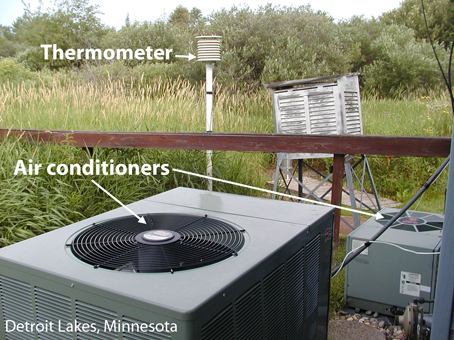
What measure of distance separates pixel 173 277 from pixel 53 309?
335 mm

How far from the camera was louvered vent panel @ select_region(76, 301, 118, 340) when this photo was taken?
0.96 meters

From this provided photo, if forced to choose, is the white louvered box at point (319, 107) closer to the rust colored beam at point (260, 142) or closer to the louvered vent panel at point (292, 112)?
the louvered vent panel at point (292, 112)

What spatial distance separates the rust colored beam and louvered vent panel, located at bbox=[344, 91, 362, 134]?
35.0 inches

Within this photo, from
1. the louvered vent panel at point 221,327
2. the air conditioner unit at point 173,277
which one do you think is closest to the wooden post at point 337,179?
the air conditioner unit at point 173,277

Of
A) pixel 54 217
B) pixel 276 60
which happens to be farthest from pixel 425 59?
pixel 54 217

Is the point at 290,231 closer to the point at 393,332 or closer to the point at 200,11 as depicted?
the point at 393,332

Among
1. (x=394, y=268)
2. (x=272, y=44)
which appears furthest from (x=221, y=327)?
(x=272, y=44)

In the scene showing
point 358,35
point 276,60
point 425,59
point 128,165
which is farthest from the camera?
point 358,35

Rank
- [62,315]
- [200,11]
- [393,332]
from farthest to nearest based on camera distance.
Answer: [200,11], [393,332], [62,315]

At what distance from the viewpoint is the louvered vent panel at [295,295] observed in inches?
51.4

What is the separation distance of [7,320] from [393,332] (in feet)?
6.50

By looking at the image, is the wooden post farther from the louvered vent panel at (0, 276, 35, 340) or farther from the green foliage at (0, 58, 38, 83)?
the green foliage at (0, 58, 38, 83)

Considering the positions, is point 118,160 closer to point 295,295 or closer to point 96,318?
point 295,295

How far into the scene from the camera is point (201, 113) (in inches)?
223
